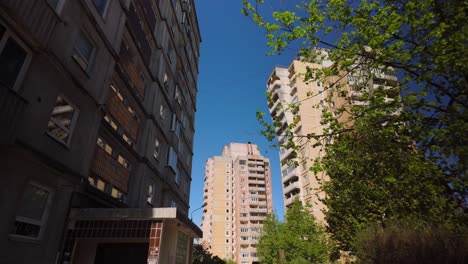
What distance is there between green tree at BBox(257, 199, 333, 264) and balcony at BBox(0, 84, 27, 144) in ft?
99.8

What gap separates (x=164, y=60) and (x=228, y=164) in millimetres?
88898

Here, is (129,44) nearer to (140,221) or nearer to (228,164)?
(140,221)

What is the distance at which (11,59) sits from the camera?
7.26 m

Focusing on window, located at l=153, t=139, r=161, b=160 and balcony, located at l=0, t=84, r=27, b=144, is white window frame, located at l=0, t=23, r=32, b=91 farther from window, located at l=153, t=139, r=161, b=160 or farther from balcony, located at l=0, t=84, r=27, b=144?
window, located at l=153, t=139, r=161, b=160

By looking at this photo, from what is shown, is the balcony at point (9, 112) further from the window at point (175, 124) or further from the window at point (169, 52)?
the window at point (169, 52)

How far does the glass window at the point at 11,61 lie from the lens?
22.9 ft

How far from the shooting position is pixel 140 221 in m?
9.62

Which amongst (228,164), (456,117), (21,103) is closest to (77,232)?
(21,103)

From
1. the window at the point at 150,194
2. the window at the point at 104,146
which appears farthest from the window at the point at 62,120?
the window at the point at 150,194

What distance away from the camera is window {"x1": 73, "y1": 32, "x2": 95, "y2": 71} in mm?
10273

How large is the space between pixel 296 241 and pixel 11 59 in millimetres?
34056

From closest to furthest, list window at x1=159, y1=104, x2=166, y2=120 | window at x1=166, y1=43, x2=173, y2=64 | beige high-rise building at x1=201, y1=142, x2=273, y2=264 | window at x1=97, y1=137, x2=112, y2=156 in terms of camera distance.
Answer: window at x1=97, y1=137, x2=112, y2=156 → window at x1=159, y1=104, x2=166, y2=120 → window at x1=166, y1=43, x2=173, y2=64 → beige high-rise building at x1=201, y1=142, x2=273, y2=264

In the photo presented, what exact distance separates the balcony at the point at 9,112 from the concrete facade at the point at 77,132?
0.02 m

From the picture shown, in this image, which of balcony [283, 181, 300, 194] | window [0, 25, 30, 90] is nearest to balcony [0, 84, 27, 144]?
window [0, 25, 30, 90]
